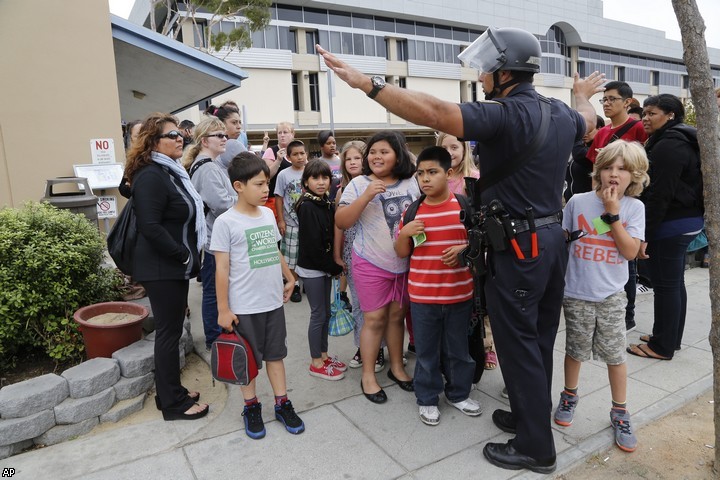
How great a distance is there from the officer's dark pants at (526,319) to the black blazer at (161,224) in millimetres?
1921

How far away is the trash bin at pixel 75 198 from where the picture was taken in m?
5.97

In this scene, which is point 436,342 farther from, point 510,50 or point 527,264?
point 510,50

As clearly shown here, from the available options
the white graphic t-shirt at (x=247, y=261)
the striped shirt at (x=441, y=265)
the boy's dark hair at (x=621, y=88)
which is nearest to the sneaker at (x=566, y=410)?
the striped shirt at (x=441, y=265)

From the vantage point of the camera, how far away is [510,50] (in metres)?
2.32

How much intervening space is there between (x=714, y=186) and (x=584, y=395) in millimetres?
1705

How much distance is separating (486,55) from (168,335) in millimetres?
2546

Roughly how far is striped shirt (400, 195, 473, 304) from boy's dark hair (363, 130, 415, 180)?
1.38ft

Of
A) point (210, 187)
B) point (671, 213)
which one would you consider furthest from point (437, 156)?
point (671, 213)

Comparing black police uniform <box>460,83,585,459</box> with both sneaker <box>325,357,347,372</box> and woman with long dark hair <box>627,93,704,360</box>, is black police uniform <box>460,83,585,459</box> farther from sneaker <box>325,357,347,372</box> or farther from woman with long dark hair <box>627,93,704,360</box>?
woman with long dark hair <box>627,93,704,360</box>

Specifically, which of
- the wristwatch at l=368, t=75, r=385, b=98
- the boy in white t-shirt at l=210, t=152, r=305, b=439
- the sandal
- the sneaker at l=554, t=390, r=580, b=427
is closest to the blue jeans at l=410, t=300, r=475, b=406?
the sneaker at l=554, t=390, r=580, b=427

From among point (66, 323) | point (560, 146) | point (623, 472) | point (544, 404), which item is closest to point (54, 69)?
point (66, 323)

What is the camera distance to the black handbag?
2.97m

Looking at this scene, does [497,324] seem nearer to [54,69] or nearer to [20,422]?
→ [20,422]

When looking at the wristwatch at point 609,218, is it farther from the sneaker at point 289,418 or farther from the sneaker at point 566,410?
the sneaker at point 289,418
